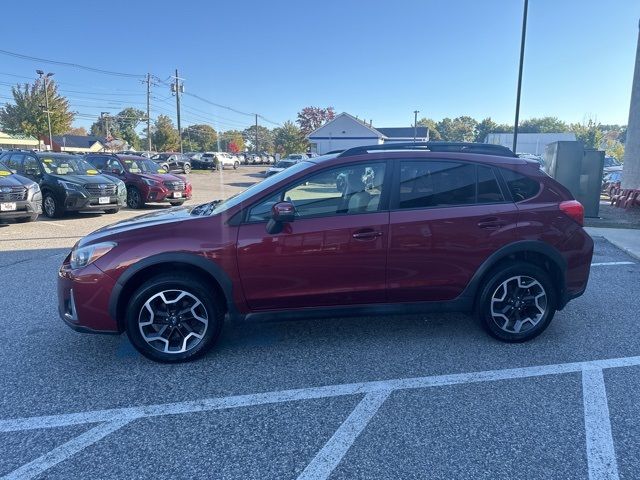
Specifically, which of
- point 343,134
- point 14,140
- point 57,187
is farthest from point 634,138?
point 14,140

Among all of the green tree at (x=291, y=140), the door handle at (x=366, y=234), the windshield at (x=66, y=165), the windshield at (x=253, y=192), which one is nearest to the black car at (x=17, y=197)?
the windshield at (x=66, y=165)

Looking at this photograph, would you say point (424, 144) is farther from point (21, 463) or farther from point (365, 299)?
point (21, 463)

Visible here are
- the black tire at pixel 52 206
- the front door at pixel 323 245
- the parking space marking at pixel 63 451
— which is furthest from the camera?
the black tire at pixel 52 206

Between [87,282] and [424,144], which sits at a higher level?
[424,144]

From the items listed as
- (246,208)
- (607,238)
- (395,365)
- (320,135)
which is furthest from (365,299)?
(320,135)

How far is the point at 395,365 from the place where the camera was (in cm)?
346

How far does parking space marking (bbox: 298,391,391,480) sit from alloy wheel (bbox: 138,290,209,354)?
55.0 inches

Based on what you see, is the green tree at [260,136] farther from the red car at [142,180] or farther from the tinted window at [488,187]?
the tinted window at [488,187]

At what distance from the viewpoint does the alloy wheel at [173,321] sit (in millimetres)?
3377

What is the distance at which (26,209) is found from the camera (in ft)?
30.9

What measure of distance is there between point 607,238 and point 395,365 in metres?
7.95

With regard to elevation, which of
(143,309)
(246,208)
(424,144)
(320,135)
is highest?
(320,135)

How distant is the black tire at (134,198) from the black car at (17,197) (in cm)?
353

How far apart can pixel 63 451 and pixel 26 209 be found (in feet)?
28.7
